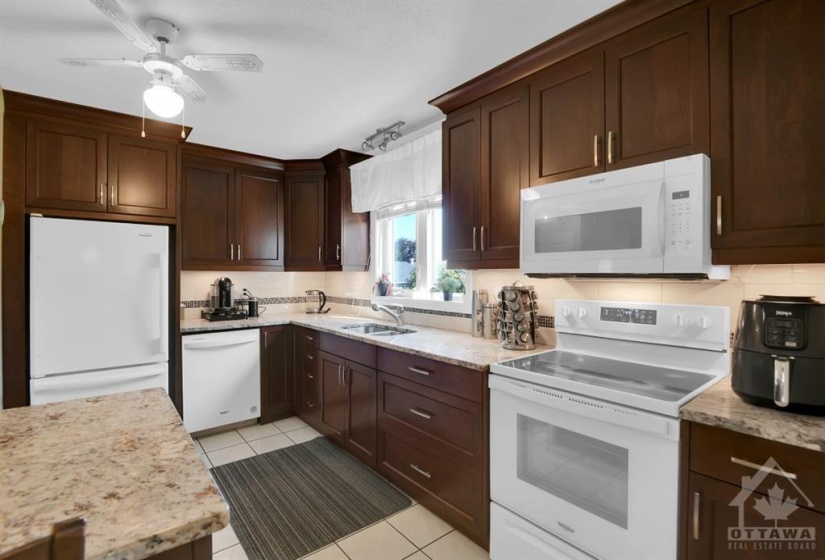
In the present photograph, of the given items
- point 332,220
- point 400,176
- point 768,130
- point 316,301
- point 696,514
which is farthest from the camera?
point 316,301

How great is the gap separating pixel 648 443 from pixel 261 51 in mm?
2350

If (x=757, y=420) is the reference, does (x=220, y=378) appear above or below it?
below

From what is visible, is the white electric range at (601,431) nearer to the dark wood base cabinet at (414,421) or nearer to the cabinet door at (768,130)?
the dark wood base cabinet at (414,421)

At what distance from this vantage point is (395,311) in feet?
10.5

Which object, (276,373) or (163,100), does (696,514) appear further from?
(276,373)

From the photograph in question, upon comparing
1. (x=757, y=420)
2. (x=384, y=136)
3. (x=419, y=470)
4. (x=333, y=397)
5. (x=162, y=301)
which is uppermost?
(x=384, y=136)

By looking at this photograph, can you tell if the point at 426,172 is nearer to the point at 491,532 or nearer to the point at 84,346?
the point at 491,532

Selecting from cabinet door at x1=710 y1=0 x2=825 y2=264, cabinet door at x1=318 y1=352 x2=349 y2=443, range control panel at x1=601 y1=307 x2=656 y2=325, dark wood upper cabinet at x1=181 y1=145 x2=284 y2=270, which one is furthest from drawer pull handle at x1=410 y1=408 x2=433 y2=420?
dark wood upper cabinet at x1=181 y1=145 x2=284 y2=270

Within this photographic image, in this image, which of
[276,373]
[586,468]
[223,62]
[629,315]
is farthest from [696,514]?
[276,373]

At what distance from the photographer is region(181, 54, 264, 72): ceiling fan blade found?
5.38ft

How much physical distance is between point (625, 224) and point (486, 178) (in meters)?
0.86

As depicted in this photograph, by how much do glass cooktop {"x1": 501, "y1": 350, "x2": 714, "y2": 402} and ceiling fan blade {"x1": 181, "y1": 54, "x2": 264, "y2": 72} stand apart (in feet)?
5.59

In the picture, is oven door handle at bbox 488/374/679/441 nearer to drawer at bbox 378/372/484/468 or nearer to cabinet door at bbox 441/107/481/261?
drawer at bbox 378/372/484/468

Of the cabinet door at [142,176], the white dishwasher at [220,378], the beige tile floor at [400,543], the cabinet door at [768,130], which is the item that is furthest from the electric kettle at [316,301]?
the cabinet door at [768,130]
